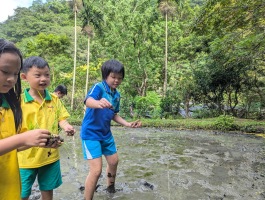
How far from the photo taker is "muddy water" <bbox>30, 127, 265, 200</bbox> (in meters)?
3.88

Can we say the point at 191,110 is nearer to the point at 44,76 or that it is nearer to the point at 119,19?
the point at 119,19

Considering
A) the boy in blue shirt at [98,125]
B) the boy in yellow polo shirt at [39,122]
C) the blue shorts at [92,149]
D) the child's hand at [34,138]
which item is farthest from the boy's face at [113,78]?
the child's hand at [34,138]

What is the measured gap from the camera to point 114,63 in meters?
3.34

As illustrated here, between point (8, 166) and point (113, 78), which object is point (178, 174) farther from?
point (8, 166)

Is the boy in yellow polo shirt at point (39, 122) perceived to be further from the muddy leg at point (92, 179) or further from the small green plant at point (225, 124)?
A: the small green plant at point (225, 124)

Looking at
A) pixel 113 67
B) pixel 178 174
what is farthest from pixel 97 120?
pixel 178 174

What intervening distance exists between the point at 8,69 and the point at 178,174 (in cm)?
413

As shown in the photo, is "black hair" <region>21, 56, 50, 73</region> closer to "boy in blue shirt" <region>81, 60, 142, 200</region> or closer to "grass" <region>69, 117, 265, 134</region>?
"boy in blue shirt" <region>81, 60, 142, 200</region>

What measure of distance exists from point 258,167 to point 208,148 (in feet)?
7.86

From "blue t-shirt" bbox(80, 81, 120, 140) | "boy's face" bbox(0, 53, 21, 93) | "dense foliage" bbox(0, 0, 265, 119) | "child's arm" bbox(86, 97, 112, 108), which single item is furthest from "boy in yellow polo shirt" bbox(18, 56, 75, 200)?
"dense foliage" bbox(0, 0, 265, 119)

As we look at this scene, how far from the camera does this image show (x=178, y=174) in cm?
500

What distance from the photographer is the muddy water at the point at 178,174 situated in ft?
12.7

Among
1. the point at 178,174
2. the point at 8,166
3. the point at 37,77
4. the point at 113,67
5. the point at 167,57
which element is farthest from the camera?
the point at 167,57

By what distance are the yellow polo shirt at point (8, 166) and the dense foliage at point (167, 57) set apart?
25.9 ft
